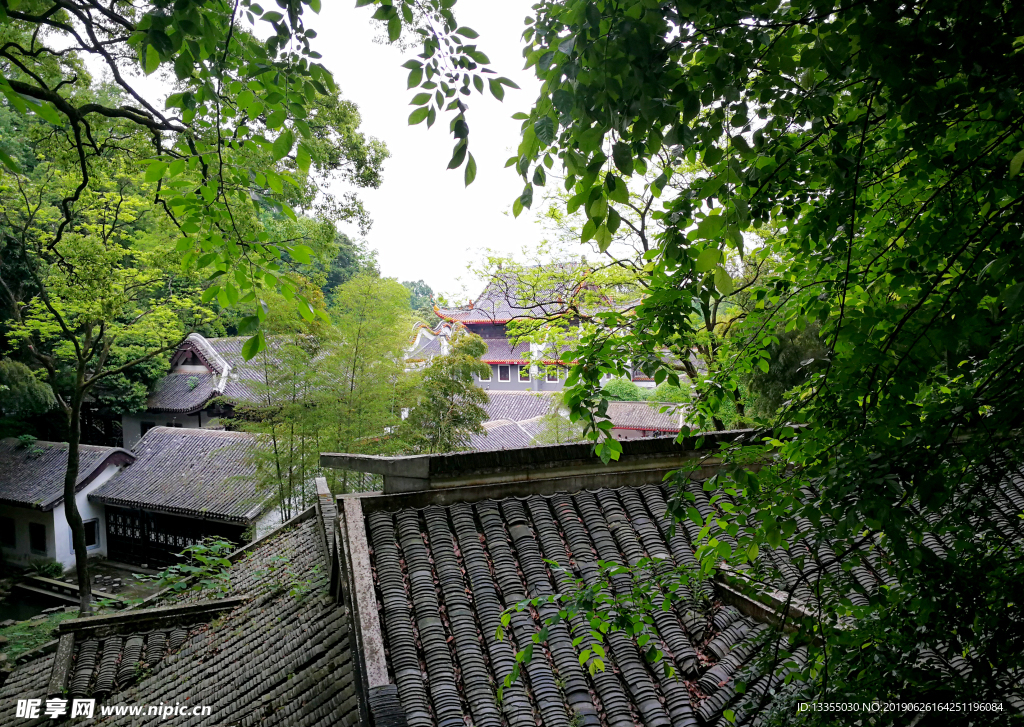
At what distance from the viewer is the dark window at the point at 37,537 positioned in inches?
718

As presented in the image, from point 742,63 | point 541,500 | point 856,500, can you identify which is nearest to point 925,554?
point 856,500

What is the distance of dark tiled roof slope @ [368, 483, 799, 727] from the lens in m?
2.93

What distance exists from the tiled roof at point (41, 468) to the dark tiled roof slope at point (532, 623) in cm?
1821

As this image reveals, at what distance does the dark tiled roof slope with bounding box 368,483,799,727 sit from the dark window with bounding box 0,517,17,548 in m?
20.8

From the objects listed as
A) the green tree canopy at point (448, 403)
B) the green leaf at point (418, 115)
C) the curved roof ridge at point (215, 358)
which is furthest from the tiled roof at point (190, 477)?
the green leaf at point (418, 115)

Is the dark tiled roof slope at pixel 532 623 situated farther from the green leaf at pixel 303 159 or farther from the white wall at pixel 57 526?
the white wall at pixel 57 526

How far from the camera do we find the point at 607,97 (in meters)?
1.49

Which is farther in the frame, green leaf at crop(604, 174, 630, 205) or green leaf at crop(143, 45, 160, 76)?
green leaf at crop(143, 45, 160, 76)

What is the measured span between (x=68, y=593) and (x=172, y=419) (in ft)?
25.6

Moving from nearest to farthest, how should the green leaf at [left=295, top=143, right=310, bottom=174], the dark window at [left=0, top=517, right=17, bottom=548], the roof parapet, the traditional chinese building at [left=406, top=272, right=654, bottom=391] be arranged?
1. the green leaf at [left=295, top=143, right=310, bottom=174]
2. the roof parapet
3. the traditional chinese building at [left=406, top=272, right=654, bottom=391]
4. the dark window at [left=0, top=517, right=17, bottom=548]

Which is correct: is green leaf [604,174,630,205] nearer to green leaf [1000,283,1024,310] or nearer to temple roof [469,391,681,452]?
green leaf [1000,283,1024,310]

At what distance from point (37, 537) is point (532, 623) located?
20824 mm

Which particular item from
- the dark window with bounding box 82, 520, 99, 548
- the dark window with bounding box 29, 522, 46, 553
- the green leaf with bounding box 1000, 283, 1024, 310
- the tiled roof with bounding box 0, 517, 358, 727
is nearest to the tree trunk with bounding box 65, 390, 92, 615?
the dark window with bounding box 82, 520, 99, 548

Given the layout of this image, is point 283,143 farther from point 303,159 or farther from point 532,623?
point 532,623
